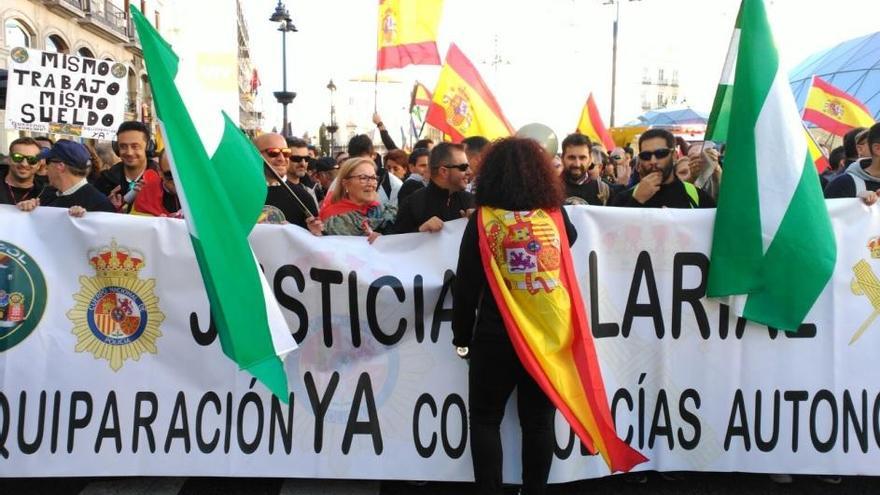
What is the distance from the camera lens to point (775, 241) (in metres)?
3.69

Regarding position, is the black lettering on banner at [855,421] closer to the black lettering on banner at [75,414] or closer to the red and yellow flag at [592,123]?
the black lettering on banner at [75,414]

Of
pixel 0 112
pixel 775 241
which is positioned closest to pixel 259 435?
pixel 775 241

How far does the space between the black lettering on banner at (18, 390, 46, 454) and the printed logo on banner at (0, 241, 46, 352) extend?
0.87ft

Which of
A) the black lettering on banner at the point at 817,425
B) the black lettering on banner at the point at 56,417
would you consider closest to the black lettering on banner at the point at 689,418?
the black lettering on banner at the point at 817,425

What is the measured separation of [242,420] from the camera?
3.86 metres

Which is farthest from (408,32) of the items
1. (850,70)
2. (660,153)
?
(850,70)

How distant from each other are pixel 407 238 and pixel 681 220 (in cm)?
A: 136

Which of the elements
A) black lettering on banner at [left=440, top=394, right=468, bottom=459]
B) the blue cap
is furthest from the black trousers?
the blue cap

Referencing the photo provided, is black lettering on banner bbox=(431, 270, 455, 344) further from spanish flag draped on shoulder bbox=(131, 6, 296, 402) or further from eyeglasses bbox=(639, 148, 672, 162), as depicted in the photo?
eyeglasses bbox=(639, 148, 672, 162)

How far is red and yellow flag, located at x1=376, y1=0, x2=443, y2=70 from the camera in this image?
8211mm

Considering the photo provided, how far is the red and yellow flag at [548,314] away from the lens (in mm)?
3176

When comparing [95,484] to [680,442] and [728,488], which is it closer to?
[680,442]

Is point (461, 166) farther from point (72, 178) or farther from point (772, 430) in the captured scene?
point (72, 178)

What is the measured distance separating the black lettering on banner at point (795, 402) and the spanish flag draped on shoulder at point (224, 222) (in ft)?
7.86
